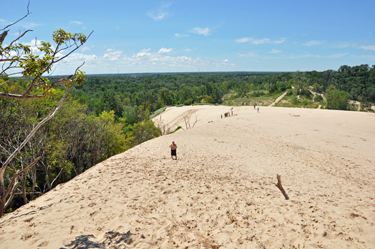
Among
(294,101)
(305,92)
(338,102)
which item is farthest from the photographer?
(305,92)

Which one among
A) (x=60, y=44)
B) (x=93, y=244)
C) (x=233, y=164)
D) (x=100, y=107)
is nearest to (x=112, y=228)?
(x=93, y=244)

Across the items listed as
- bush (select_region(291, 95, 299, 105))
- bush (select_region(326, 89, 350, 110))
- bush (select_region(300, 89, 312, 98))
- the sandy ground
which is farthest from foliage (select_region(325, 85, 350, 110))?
the sandy ground

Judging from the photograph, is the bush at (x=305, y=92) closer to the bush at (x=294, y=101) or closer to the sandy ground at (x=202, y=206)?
the bush at (x=294, y=101)

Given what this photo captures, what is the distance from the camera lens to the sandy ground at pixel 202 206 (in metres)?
6.30

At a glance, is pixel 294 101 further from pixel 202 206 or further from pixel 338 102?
pixel 202 206

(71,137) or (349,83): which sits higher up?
Answer: (349,83)

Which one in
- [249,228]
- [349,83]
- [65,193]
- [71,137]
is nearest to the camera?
[249,228]

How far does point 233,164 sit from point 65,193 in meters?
10.4

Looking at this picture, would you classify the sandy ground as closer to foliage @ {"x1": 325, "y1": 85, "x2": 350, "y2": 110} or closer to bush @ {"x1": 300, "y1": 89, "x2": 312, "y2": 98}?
foliage @ {"x1": 325, "y1": 85, "x2": 350, "y2": 110}

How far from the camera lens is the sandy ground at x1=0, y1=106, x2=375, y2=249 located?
6.30 metres

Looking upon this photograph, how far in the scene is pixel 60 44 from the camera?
563 cm

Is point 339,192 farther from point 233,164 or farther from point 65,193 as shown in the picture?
point 65,193

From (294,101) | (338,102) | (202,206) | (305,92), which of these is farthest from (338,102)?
(202,206)

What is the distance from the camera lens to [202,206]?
333 inches
